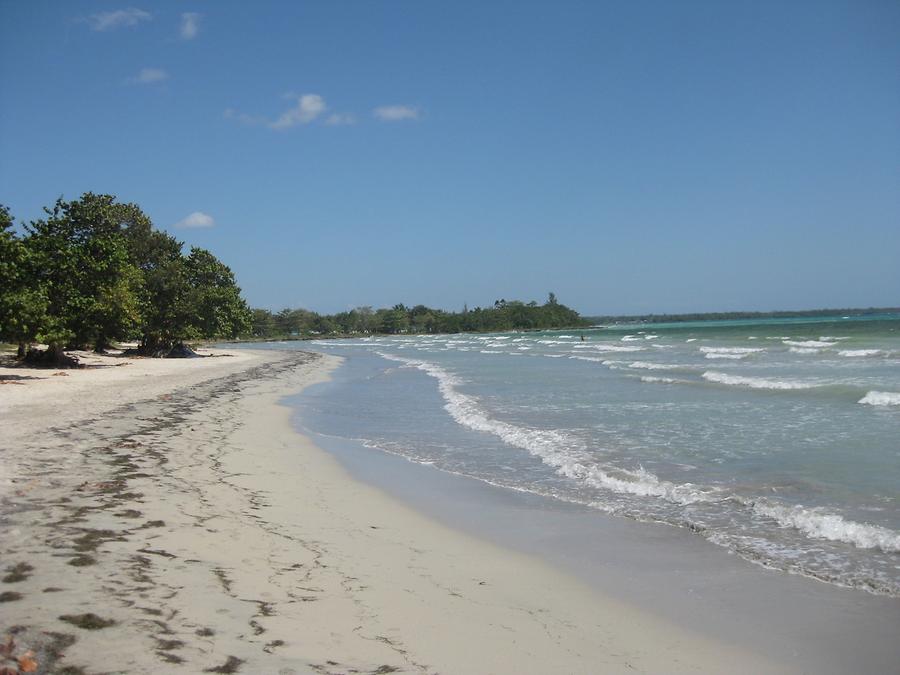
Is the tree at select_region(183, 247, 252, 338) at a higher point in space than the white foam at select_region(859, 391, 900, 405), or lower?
higher

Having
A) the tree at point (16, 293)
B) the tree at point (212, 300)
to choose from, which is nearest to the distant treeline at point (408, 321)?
the tree at point (212, 300)

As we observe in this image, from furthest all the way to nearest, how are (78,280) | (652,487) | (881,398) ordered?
(78,280) < (881,398) < (652,487)

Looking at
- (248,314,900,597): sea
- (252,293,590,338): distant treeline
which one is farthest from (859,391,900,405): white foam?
(252,293,590,338): distant treeline

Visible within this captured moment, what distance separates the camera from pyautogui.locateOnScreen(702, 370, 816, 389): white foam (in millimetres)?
19409

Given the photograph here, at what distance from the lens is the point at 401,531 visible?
21.6ft

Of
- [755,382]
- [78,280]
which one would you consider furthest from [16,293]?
[755,382]

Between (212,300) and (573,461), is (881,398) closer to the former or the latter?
(573,461)

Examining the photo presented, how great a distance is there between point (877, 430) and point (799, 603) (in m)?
8.84

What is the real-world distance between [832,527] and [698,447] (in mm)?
4677

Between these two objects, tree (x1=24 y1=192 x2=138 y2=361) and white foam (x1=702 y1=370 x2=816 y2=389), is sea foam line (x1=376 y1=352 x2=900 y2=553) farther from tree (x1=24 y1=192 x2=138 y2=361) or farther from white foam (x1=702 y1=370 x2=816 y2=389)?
tree (x1=24 y1=192 x2=138 y2=361)

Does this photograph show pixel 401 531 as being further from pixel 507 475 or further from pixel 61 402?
pixel 61 402

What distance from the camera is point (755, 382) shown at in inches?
814

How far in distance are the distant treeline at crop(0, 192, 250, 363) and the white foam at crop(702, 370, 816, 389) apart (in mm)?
23113

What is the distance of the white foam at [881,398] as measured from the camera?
1495 cm
